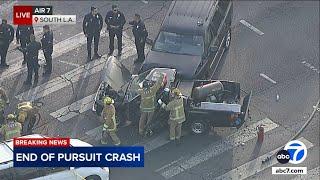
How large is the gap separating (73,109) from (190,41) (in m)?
3.91

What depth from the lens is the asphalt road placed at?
23078mm

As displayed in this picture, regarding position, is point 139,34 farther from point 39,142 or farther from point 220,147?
point 39,142

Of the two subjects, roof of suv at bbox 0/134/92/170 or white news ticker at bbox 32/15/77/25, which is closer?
roof of suv at bbox 0/134/92/170

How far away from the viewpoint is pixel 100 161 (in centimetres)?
2173

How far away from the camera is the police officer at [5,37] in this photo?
26.1m

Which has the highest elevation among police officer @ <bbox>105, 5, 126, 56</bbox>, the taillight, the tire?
police officer @ <bbox>105, 5, 126, 56</bbox>

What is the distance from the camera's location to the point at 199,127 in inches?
930

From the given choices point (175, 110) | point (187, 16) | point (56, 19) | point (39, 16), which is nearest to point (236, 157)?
point (175, 110)

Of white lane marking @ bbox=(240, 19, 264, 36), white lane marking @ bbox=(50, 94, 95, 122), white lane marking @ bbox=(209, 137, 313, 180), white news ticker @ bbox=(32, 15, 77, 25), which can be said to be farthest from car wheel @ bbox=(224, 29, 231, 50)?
white news ticker @ bbox=(32, 15, 77, 25)

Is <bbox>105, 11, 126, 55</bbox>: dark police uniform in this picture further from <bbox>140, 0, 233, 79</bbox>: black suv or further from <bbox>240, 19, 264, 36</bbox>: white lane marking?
<bbox>240, 19, 264, 36</bbox>: white lane marking

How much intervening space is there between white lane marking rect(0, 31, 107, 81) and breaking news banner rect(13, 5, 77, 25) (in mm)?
974

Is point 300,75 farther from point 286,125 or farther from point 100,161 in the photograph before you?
point 100,161

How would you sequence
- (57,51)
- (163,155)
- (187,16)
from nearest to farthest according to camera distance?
(163,155) → (187,16) → (57,51)

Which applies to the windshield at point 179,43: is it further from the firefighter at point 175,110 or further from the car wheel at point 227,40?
the firefighter at point 175,110
